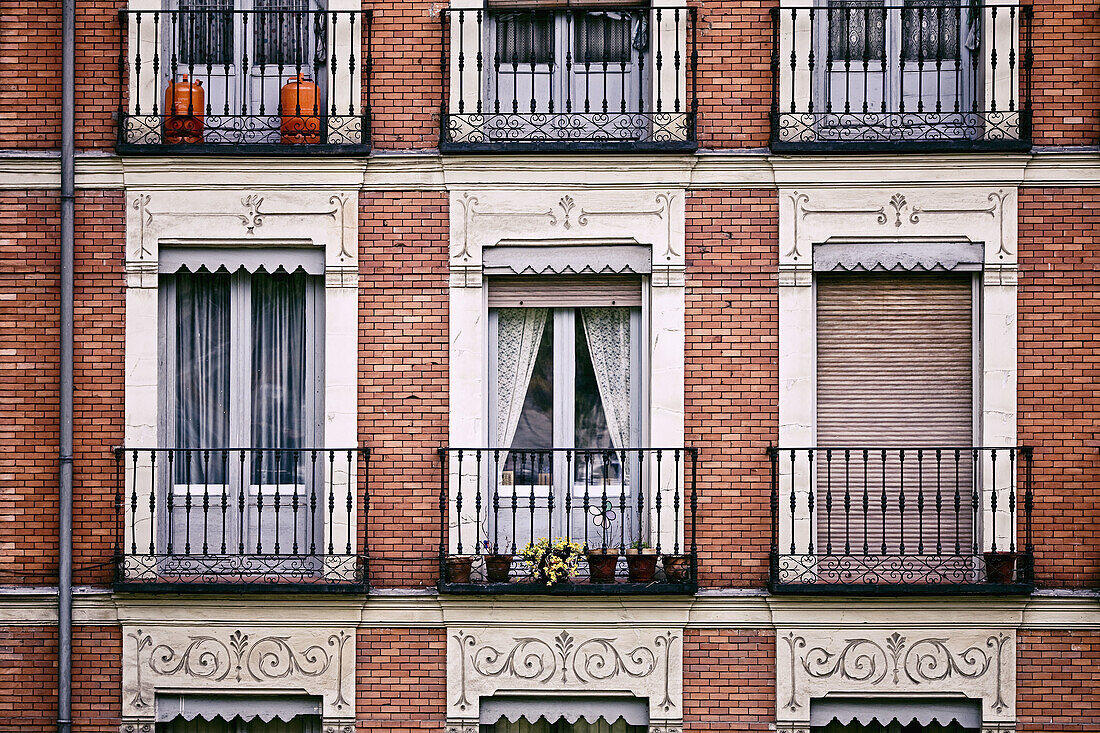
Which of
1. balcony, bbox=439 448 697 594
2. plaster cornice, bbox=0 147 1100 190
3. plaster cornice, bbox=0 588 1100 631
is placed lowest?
plaster cornice, bbox=0 588 1100 631

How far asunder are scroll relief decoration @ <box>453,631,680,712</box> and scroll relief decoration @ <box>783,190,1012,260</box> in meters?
3.40

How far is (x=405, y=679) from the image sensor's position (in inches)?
402

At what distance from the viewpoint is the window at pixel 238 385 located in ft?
34.6

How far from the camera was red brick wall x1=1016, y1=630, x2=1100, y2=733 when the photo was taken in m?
10.1

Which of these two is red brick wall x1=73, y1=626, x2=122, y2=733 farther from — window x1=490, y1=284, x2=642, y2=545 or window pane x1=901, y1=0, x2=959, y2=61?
window pane x1=901, y1=0, x2=959, y2=61

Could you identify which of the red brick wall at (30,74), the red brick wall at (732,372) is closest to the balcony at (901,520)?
the red brick wall at (732,372)

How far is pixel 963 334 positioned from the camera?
34.1ft

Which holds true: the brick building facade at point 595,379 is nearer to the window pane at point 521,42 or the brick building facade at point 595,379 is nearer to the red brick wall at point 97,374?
the red brick wall at point 97,374

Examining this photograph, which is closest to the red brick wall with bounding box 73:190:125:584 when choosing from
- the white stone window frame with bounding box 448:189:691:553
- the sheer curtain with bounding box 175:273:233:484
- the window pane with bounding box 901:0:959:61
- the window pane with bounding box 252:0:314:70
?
the sheer curtain with bounding box 175:273:233:484

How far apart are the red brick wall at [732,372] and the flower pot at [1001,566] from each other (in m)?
1.72

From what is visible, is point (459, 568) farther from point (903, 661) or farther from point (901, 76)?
point (901, 76)

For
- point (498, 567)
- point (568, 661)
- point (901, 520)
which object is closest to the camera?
point (901, 520)

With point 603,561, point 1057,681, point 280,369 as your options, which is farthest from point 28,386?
point 1057,681

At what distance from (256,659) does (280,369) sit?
2357 millimetres
